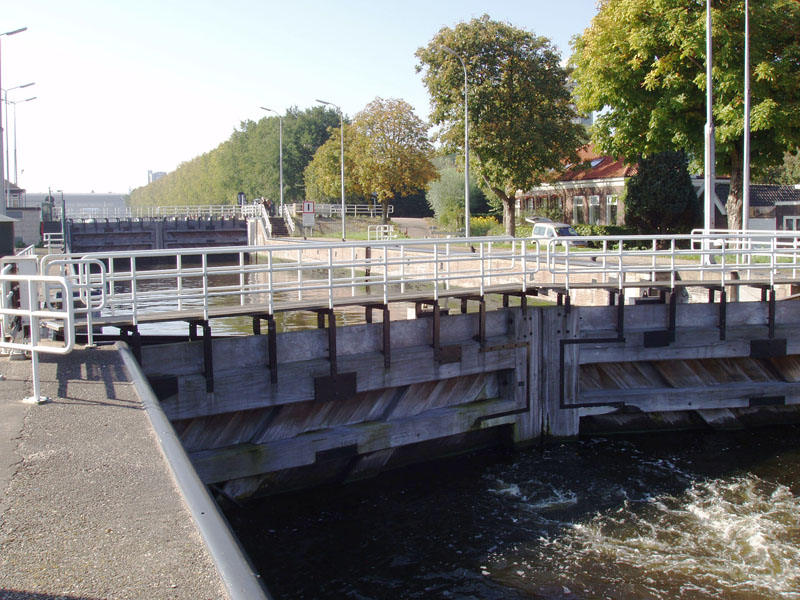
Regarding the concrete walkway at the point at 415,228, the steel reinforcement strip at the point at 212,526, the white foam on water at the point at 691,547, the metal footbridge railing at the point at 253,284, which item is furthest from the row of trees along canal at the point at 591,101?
the steel reinforcement strip at the point at 212,526

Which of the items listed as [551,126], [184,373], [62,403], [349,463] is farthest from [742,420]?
[551,126]

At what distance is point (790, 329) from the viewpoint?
574 inches

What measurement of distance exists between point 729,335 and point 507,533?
285 inches

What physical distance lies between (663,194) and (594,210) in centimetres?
1180

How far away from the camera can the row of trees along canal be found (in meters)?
24.6

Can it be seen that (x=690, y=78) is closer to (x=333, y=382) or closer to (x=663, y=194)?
(x=663, y=194)

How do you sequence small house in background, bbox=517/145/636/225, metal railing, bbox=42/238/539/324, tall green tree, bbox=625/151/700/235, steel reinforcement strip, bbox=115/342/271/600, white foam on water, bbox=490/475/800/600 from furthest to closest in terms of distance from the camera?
small house in background, bbox=517/145/636/225, tall green tree, bbox=625/151/700/235, metal railing, bbox=42/238/539/324, white foam on water, bbox=490/475/800/600, steel reinforcement strip, bbox=115/342/271/600

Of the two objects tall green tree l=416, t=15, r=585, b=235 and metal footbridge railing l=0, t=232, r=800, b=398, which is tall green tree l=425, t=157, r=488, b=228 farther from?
metal footbridge railing l=0, t=232, r=800, b=398

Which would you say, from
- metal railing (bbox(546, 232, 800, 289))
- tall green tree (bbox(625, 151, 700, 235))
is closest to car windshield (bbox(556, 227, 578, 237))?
metal railing (bbox(546, 232, 800, 289))

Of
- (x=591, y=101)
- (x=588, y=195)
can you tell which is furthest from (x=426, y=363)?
(x=588, y=195)

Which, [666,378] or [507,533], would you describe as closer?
[507,533]

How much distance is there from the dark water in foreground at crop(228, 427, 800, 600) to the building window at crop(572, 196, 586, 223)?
37.2 meters

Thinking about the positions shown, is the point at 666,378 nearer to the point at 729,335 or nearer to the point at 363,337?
the point at 729,335

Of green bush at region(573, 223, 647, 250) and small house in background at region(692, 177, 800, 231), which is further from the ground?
small house in background at region(692, 177, 800, 231)
